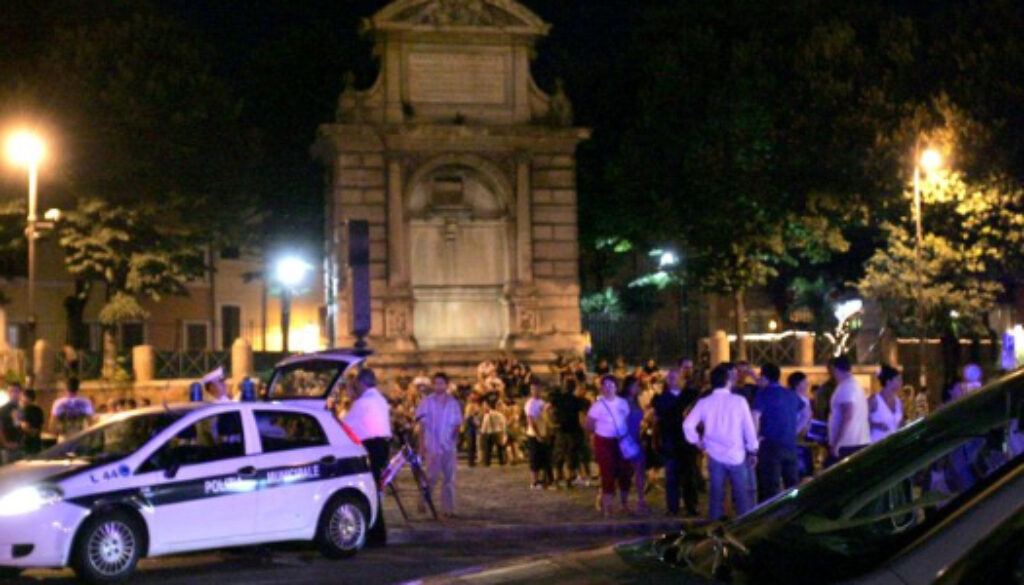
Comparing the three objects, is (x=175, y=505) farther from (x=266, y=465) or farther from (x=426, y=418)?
(x=426, y=418)

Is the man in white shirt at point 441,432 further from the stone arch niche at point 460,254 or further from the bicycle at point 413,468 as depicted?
the stone arch niche at point 460,254

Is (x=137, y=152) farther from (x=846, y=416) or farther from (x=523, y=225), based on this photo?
(x=846, y=416)

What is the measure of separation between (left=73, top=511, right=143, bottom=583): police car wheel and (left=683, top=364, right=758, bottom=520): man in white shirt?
551 centimetres

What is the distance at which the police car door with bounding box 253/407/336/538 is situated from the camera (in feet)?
47.7

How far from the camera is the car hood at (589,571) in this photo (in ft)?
13.2

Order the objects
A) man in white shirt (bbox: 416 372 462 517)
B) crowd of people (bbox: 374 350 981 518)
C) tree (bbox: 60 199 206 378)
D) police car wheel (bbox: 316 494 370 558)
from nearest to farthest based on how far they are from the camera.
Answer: crowd of people (bbox: 374 350 981 518), police car wheel (bbox: 316 494 370 558), man in white shirt (bbox: 416 372 462 517), tree (bbox: 60 199 206 378)

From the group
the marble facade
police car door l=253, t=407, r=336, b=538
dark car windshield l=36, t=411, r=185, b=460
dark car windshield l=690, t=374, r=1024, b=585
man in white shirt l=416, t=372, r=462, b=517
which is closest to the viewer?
dark car windshield l=690, t=374, r=1024, b=585

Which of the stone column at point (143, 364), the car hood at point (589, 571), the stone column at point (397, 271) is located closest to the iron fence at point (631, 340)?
the stone column at point (397, 271)

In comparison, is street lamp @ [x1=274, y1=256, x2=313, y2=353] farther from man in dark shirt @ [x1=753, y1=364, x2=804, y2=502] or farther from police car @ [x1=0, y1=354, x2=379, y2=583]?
man in dark shirt @ [x1=753, y1=364, x2=804, y2=502]

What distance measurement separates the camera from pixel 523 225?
3794 centimetres

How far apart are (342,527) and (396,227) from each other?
879 inches

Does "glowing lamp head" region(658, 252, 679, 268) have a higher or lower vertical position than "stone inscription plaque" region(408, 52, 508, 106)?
lower

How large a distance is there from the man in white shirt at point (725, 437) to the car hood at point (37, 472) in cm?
597

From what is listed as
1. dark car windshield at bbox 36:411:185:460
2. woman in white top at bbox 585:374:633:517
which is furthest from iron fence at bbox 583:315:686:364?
dark car windshield at bbox 36:411:185:460
